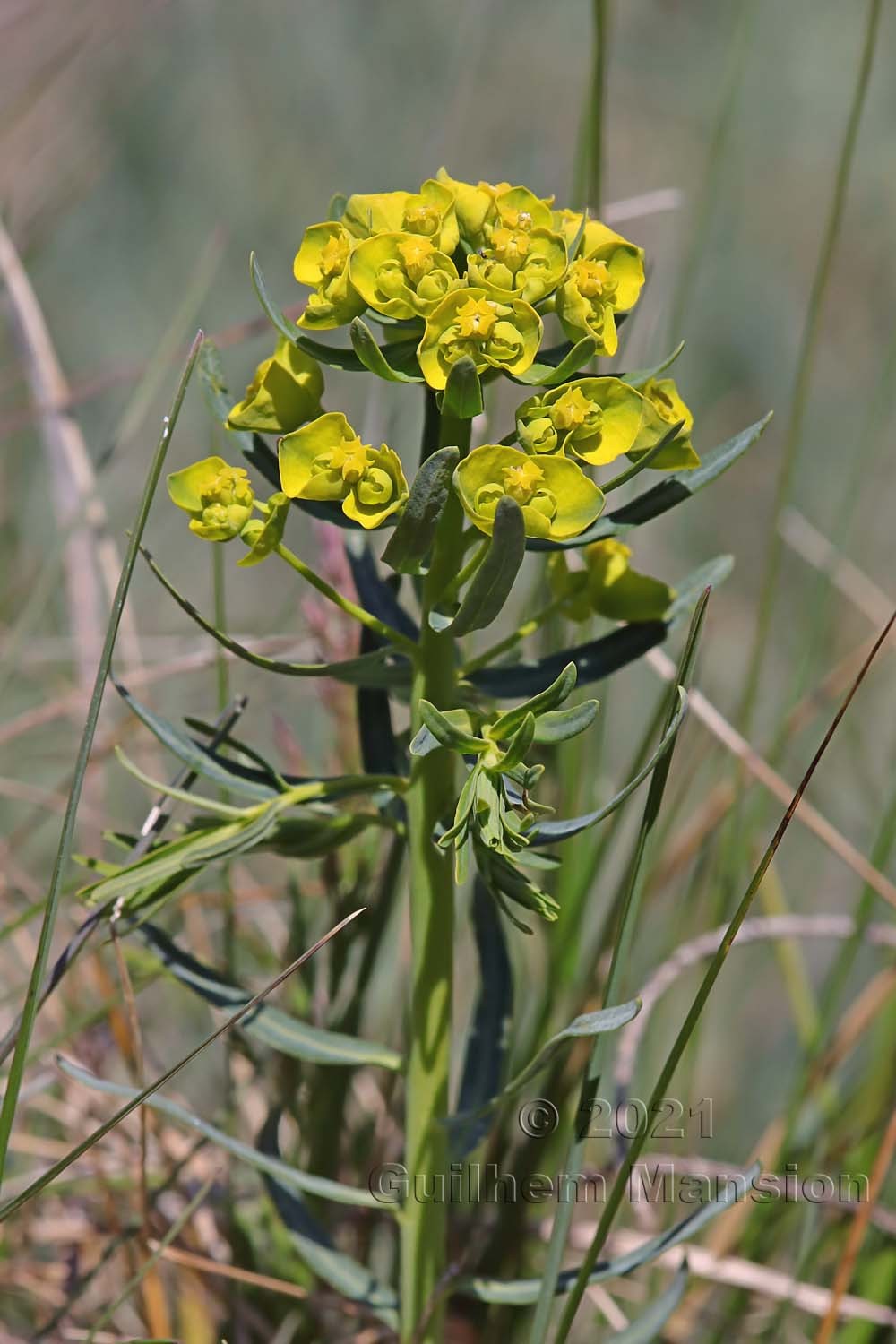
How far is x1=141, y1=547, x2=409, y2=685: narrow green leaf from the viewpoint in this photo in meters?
0.74

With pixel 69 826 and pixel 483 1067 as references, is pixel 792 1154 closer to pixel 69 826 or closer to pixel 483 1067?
pixel 483 1067

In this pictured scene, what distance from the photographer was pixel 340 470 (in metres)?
0.73

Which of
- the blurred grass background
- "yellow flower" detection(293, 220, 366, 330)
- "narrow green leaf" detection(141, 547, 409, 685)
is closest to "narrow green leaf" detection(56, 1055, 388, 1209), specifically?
"narrow green leaf" detection(141, 547, 409, 685)

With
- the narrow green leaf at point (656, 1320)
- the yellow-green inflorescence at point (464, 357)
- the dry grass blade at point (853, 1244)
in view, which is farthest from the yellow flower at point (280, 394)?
the dry grass blade at point (853, 1244)

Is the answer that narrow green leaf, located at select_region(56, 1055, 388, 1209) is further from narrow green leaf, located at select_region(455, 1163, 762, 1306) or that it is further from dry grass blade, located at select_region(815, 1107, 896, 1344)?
dry grass blade, located at select_region(815, 1107, 896, 1344)

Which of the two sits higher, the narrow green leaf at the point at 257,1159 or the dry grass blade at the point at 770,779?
the dry grass blade at the point at 770,779

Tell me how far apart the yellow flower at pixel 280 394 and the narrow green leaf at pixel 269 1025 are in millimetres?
366

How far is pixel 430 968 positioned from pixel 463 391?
40cm

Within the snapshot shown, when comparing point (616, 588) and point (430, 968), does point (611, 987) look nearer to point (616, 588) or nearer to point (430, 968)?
point (430, 968)

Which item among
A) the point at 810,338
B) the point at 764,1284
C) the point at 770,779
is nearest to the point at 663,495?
the point at 810,338

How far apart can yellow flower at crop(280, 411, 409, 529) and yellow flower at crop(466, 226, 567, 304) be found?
0.12m

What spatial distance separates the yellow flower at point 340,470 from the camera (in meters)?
0.73

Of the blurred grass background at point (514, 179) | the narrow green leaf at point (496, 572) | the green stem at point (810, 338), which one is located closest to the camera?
the narrow green leaf at point (496, 572)

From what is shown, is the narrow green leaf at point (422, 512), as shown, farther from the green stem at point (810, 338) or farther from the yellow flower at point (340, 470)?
the green stem at point (810, 338)
